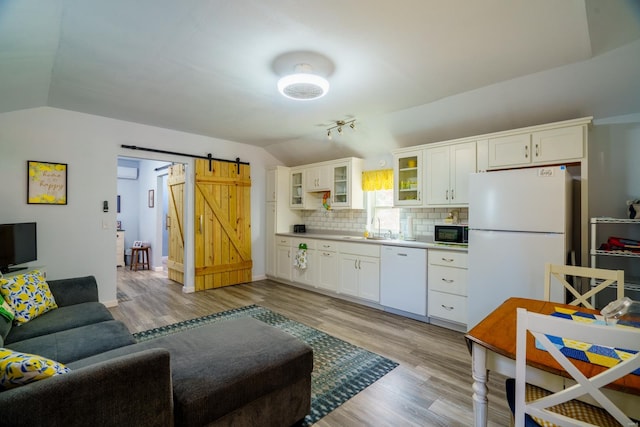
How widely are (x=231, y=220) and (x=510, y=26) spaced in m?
4.62

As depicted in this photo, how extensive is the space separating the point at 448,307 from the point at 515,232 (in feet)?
3.73

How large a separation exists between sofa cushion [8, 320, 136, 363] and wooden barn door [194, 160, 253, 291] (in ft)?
9.04

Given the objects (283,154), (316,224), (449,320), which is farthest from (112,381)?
(283,154)

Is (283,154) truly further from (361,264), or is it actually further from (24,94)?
(24,94)

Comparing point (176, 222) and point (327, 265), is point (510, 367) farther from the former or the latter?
point (176, 222)

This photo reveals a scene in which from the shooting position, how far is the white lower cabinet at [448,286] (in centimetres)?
322

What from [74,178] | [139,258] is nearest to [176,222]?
[74,178]

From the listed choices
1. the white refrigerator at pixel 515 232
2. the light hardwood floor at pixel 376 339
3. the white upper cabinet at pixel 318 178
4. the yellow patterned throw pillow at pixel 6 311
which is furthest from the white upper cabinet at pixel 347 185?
the yellow patterned throw pillow at pixel 6 311

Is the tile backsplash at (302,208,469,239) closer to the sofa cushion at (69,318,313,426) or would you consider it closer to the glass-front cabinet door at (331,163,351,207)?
the glass-front cabinet door at (331,163,351,207)

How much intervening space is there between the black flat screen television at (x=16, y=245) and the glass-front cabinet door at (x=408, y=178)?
4367mm

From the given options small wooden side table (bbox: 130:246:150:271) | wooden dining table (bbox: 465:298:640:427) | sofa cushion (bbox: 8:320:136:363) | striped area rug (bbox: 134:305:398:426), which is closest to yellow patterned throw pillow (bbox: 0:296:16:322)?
sofa cushion (bbox: 8:320:136:363)

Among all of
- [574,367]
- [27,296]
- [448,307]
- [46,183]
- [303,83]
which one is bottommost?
[448,307]

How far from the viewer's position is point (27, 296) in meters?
2.30

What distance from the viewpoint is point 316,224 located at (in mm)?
5691
